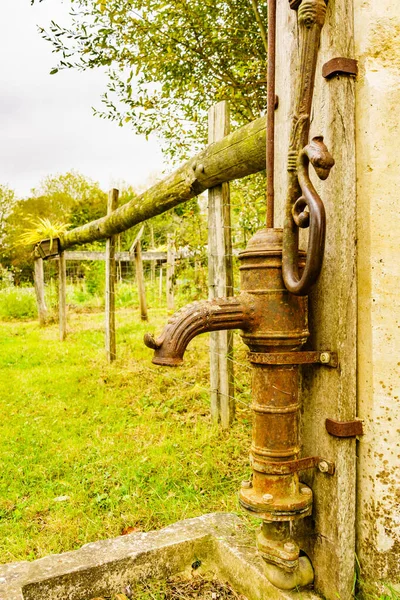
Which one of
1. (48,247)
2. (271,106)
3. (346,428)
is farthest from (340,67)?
(48,247)

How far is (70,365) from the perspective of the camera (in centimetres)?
582

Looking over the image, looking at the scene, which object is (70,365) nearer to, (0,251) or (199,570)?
(199,570)

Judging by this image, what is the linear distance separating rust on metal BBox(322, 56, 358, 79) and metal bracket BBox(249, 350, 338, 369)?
27.7 inches

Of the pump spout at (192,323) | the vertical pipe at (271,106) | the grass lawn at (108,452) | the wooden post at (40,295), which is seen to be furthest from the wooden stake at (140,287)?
the pump spout at (192,323)

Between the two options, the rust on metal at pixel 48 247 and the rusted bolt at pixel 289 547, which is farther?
the rust on metal at pixel 48 247

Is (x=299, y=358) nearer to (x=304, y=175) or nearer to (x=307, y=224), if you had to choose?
(x=307, y=224)

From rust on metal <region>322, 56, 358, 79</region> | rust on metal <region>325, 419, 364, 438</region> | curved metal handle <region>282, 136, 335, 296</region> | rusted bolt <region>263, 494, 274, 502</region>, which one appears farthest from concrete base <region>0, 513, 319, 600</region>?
rust on metal <region>322, 56, 358, 79</region>

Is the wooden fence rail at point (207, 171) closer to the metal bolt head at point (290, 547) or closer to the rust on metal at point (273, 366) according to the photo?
the rust on metal at point (273, 366)

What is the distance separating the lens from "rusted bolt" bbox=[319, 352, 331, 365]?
123 cm

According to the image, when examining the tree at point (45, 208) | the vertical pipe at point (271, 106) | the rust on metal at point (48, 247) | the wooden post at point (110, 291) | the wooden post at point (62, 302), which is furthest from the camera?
the tree at point (45, 208)

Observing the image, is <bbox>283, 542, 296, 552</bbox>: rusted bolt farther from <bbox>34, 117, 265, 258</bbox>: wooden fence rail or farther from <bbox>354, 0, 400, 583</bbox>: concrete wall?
<bbox>34, 117, 265, 258</bbox>: wooden fence rail

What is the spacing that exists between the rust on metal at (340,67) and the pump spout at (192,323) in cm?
62

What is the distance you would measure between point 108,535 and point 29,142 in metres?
37.1

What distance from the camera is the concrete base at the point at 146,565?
4.58 ft
